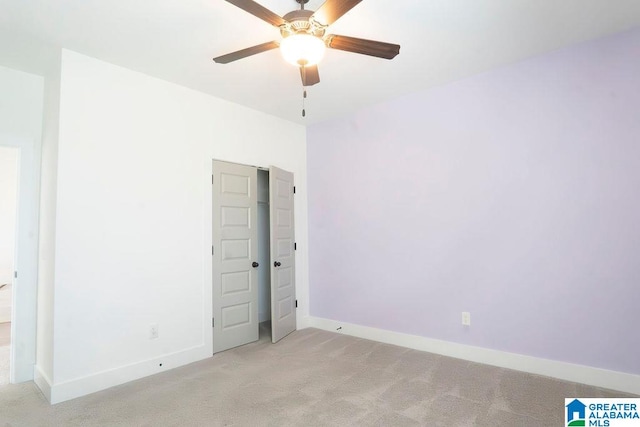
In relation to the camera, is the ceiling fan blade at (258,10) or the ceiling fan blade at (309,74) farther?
the ceiling fan blade at (309,74)

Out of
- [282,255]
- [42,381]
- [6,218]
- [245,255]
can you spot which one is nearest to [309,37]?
[245,255]

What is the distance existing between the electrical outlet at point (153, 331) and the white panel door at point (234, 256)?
2.02ft

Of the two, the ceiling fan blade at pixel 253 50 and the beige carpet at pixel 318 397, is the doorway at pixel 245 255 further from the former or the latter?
the ceiling fan blade at pixel 253 50

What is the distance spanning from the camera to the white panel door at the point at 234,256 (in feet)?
12.3

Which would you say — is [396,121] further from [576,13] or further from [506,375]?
[506,375]

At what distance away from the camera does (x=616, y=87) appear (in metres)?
2.71

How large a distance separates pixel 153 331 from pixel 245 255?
1.26m

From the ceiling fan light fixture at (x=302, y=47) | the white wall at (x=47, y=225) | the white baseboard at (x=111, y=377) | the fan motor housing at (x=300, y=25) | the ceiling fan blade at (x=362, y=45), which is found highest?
the fan motor housing at (x=300, y=25)

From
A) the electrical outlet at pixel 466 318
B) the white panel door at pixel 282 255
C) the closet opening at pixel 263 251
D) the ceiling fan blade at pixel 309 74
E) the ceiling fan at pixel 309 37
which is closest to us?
the ceiling fan at pixel 309 37

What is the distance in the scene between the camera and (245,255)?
405cm

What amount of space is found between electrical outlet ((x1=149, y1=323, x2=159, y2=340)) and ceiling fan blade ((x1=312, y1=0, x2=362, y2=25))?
299 centimetres

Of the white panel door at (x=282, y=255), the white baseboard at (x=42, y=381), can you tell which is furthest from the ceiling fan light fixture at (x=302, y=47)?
the white baseboard at (x=42, y=381)

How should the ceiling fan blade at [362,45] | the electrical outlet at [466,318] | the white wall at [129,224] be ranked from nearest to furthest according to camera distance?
the ceiling fan blade at [362,45] < the white wall at [129,224] < the electrical outlet at [466,318]

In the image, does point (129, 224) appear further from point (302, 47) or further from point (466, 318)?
point (466, 318)
